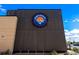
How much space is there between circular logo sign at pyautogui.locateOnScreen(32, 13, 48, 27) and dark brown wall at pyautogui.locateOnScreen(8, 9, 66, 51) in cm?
25

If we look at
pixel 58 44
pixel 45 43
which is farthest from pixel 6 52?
pixel 58 44

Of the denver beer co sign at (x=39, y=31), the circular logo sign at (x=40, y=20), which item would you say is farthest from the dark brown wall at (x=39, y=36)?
the circular logo sign at (x=40, y=20)

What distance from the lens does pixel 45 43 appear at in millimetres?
12727

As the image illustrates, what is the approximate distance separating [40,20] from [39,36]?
121 cm

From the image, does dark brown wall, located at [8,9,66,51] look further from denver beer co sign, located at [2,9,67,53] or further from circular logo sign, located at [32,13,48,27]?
circular logo sign, located at [32,13,48,27]

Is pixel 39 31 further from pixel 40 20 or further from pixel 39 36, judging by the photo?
pixel 40 20

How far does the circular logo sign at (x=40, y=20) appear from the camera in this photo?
43.0 feet

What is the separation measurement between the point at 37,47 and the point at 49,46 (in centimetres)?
81

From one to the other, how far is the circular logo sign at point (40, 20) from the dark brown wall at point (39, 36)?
25 centimetres

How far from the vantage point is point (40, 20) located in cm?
1331

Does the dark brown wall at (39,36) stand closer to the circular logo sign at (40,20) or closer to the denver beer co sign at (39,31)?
the denver beer co sign at (39,31)

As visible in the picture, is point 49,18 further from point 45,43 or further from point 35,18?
point 45,43

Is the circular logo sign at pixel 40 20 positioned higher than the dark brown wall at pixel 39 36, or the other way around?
the circular logo sign at pixel 40 20

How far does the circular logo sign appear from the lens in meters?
13.1
